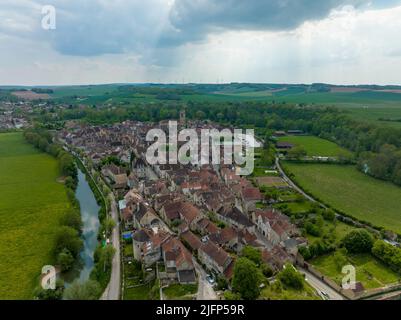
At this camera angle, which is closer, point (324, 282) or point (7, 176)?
point (324, 282)

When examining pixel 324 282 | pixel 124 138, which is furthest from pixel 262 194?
pixel 124 138

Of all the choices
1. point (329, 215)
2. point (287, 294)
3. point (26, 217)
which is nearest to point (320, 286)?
point (287, 294)

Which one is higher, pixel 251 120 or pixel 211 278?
pixel 251 120

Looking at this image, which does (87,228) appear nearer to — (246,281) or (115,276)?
(115,276)

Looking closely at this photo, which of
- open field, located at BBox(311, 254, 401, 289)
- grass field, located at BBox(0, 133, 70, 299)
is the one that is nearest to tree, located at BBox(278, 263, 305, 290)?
open field, located at BBox(311, 254, 401, 289)

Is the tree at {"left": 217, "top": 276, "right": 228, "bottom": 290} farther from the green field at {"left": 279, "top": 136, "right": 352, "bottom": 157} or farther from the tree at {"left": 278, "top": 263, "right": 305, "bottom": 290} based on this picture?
the green field at {"left": 279, "top": 136, "right": 352, "bottom": 157}

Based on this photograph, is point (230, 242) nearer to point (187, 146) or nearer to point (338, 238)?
point (338, 238)

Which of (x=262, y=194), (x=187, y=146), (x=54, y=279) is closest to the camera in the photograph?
(x=54, y=279)
